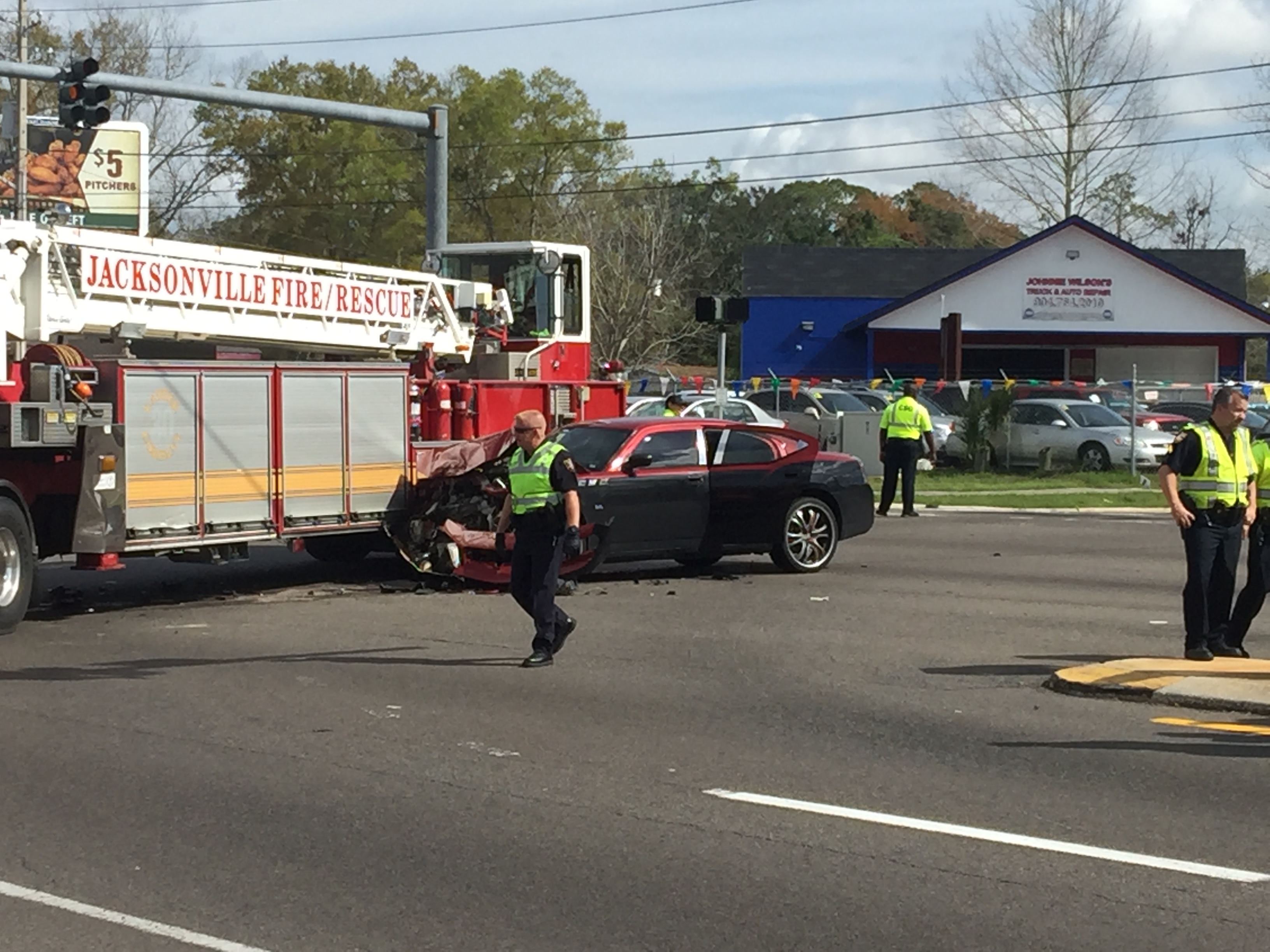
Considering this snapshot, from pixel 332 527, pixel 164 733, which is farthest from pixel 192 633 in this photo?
pixel 164 733

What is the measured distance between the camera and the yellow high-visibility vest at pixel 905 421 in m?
24.1

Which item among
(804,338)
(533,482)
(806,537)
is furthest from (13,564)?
(804,338)

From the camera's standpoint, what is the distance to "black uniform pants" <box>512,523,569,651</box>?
1173 cm

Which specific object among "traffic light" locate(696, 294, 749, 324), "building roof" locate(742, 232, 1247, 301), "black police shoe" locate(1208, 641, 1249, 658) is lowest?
"black police shoe" locate(1208, 641, 1249, 658)

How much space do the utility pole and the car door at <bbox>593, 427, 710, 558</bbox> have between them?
1471 centimetres

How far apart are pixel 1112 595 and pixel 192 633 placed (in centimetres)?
805

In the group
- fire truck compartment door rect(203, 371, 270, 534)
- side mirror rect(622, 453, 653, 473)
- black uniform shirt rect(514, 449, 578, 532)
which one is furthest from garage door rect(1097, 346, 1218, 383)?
black uniform shirt rect(514, 449, 578, 532)

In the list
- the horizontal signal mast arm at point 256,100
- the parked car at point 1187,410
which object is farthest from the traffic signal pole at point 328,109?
the parked car at point 1187,410

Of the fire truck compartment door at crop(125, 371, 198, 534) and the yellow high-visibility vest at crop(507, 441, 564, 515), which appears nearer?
the yellow high-visibility vest at crop(507, 441, 564, 515)

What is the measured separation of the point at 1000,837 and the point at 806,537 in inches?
413

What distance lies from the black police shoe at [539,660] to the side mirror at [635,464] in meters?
4.75

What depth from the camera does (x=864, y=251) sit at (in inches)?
2406

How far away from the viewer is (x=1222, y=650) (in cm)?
1155

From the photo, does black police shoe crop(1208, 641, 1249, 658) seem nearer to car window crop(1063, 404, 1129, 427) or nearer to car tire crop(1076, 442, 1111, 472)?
car tire crop(1076, 442, 1111, 472)
